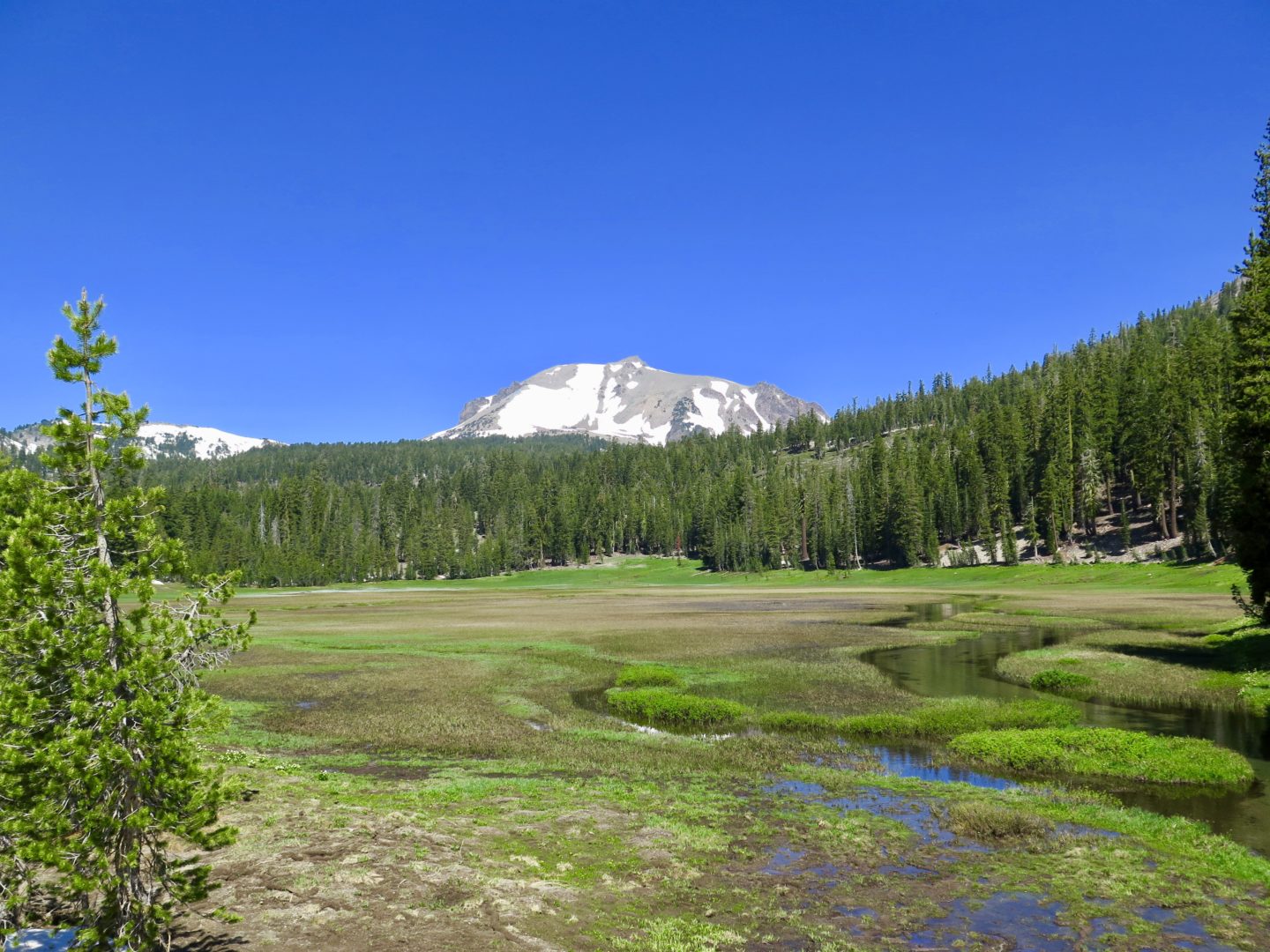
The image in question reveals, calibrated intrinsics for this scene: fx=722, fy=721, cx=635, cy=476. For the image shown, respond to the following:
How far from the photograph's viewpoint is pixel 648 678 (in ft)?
128

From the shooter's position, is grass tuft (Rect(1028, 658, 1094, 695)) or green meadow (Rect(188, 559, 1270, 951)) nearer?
green meadow (Rect(188, 559, 1270, 951))

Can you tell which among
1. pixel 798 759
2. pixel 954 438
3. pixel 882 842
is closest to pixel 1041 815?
pixel 882 842

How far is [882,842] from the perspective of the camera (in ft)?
54.7

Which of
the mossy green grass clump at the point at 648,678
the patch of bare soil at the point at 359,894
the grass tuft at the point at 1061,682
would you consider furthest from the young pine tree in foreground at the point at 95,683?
the grass tuft at the point at 1061,682

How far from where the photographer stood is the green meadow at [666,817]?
12.8m

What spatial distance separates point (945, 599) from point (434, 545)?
14027cm

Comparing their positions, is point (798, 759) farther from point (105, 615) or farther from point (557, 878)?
point (105, 615)

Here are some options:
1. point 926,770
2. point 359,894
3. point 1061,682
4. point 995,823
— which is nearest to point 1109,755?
point 926,770

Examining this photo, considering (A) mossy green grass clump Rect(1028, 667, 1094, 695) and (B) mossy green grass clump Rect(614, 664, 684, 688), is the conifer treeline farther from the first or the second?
(B) mossy green grass clump Rect(614, 664, 684, 688)

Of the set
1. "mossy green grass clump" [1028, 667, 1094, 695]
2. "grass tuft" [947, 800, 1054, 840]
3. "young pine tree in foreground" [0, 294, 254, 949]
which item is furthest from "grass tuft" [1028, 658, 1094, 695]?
"young pine tree in foreground" [0, 294, 254, 949]

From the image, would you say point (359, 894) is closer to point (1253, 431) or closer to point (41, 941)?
point (41, 941)

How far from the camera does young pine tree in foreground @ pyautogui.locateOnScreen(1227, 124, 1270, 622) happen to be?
118ft

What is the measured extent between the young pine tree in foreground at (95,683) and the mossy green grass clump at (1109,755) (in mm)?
23260

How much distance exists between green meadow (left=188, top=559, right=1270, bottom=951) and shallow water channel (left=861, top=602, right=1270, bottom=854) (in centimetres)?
107
